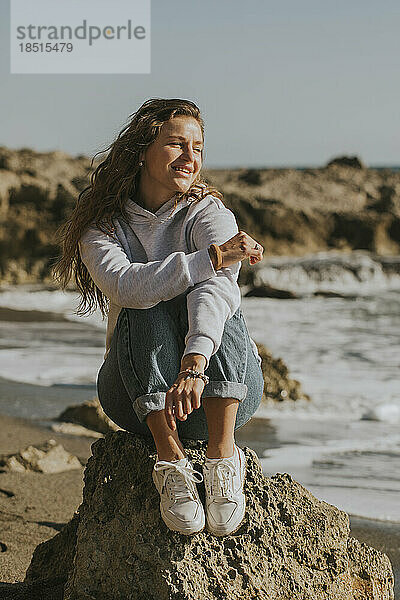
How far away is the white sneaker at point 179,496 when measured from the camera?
2559mm

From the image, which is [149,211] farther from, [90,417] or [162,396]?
[90,417]

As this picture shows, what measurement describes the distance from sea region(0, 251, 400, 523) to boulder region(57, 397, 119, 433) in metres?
0.22

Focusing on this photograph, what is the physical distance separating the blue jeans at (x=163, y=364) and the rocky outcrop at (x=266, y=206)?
13286mm

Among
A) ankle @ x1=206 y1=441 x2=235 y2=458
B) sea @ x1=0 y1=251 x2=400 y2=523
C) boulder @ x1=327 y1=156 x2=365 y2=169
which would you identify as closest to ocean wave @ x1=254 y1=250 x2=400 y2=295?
sea @ x1=0 y1=251 x2=400 y2=523

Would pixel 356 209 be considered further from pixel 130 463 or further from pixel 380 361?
pixel 130 463

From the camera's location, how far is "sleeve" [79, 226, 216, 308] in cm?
267

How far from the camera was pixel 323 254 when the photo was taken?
79.2 feet

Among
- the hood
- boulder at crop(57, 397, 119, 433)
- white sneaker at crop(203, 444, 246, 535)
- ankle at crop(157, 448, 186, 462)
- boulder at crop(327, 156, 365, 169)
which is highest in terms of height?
boulder at crop(327, 156, 365, 169)

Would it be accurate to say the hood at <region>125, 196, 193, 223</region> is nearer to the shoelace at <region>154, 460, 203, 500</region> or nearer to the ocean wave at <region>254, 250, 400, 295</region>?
the shoelace at <region>154, 460, 203, 500</region>

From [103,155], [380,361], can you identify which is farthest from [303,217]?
[103,155]

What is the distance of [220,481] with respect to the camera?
2611mm

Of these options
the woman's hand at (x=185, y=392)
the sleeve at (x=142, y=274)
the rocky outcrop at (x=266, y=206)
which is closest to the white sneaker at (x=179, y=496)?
the woman's hand at (x=185, y=392)

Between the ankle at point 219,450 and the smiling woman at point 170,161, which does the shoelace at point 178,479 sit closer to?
the ankle at point 219,450

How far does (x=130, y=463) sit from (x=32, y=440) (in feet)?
9.53
